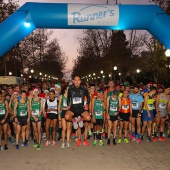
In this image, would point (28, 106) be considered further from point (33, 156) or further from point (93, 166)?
Answer: point (93, 166)

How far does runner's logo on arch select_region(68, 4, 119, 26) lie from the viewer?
8.32 m

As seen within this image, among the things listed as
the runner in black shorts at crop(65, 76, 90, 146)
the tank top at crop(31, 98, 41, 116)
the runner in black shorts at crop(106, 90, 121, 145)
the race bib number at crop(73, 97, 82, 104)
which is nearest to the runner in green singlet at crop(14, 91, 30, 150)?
the tank top at crop(31, 98, 41, 116)

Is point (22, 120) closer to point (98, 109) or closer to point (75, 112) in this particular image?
point (75, 112)

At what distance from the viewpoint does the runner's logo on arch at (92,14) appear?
27.3 feet

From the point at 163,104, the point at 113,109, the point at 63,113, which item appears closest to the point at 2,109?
the point at 63,113

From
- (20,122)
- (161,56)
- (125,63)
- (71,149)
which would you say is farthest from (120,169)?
(125,63)

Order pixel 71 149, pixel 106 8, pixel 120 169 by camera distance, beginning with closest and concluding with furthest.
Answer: pixel 120 169, pixel 71 149, pixel 106 8

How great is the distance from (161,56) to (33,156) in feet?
71.4

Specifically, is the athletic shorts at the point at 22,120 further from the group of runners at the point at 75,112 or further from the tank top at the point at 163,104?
the tank top at the point at 163,104

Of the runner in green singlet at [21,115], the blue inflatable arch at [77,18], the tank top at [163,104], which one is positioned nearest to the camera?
the runner in green singlet at [21,115]

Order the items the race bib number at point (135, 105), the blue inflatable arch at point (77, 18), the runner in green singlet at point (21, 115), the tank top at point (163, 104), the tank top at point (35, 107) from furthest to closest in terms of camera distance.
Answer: the tank top at point (163, 104), the race bib number at point (135, 105), the blue inflatable arch at point (77, 18), the tank top at point (35, 107), the runner in green singlet at point (21, 115)

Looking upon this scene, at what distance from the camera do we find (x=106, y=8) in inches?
332

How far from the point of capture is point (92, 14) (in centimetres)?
834

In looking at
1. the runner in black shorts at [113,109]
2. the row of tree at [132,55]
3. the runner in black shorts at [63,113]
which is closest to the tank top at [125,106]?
the runner in black shorts at [113,109]
